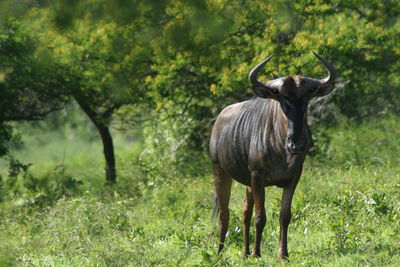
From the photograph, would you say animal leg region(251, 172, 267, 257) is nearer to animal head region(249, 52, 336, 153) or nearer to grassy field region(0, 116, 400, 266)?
grassy field region(0, 116, 400, 266)

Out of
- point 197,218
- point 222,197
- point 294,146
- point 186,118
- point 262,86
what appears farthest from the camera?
point 186,118

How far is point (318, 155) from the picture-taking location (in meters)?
13.2

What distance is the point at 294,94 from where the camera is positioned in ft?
22.5

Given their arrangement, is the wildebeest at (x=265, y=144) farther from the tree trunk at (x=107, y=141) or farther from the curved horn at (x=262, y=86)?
the tree trunk at (x=107, y=141)

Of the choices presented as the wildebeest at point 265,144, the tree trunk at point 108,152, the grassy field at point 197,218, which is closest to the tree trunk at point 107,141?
the tree trunk at point 108,152

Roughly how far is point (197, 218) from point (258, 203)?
1818mm

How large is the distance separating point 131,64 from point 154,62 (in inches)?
61.1

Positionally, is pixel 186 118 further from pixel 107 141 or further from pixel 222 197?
pixel 222 197

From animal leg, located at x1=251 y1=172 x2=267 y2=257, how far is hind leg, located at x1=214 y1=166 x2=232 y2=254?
2.15ft

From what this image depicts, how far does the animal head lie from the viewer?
678 cm

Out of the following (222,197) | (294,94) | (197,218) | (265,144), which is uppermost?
(294,94)

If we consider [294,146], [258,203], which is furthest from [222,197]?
[294,146]

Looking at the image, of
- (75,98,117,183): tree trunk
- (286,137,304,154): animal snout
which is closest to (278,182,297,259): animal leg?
(286,137,304,154): animal snout

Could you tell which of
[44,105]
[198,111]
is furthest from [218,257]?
[44,105]
